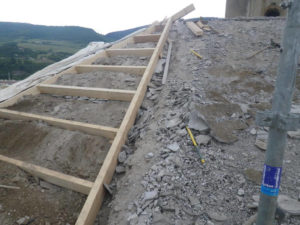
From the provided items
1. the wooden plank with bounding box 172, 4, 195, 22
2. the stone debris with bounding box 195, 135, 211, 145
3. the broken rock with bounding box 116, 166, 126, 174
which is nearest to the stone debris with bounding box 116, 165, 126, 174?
the broken rock with bounding box 116, 166, 126, 174

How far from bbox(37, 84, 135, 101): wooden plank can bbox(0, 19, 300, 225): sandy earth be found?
0.38ft

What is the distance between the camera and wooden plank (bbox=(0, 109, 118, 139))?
9.10 feet

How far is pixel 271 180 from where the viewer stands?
3.91 feet

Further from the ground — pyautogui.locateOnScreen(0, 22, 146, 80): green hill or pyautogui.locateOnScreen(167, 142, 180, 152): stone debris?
pyautogui.locateOnScreen(0, 22, 146, 80): green hill

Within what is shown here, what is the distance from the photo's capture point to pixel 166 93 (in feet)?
11.1

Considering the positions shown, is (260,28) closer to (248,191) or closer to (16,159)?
(248,191)

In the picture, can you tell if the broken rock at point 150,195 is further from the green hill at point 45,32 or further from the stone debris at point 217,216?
the green hill at point 45,32

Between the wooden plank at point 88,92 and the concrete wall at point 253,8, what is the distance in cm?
919

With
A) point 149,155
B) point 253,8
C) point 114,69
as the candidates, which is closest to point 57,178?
point 149,155

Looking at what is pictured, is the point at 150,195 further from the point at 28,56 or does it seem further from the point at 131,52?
the point at 28,56

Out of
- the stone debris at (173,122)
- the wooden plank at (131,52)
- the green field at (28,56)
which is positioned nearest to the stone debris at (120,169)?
the stone debris at (173,122)

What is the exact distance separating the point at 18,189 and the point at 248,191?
2.42 meters

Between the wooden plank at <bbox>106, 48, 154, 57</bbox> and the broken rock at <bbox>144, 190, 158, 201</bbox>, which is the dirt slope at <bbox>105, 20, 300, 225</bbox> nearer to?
the broken rock at <bbox>144, 190, 158, 201</bbox>

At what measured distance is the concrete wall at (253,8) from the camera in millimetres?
9211
